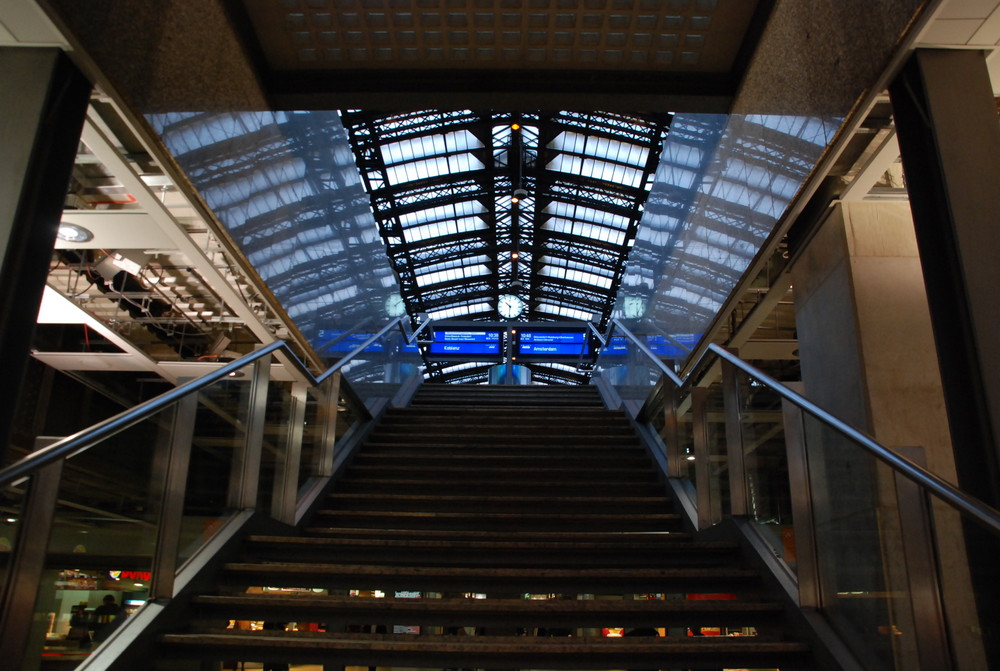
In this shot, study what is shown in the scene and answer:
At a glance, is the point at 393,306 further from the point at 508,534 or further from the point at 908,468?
the point at 908,468

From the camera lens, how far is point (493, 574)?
3520mm

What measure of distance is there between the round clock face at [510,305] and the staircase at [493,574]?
19.9 meters

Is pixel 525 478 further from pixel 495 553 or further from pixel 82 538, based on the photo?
pixel 82 538

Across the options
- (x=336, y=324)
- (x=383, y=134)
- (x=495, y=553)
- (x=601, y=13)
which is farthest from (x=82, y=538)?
(x=383, y=134)

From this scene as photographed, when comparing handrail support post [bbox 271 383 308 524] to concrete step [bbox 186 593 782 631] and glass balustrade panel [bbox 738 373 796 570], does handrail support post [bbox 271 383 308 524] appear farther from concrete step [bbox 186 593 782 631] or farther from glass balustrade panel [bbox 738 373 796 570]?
glass balustrade panel [bbox 738 373 796 570]

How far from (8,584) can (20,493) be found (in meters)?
0.25

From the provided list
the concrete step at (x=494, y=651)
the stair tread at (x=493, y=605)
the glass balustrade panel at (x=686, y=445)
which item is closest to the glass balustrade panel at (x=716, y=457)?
the glass balustrade panel at (x=686, y=445)

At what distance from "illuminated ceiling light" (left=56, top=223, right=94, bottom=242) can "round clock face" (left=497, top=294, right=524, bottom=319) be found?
21.5m

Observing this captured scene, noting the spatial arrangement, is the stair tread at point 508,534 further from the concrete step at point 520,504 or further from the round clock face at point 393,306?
the round clock face at point 393,306

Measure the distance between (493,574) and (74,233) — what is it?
10.9ft

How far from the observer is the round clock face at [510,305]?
87.0 feet

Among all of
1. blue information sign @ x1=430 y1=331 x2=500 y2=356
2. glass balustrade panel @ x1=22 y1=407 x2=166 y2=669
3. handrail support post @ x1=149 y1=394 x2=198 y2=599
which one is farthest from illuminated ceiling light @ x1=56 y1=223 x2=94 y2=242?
blue information sign @ x1=430 y1=331 x2=500 y2=356

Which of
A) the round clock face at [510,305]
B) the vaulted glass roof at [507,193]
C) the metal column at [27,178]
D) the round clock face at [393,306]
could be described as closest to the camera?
the metal column at [27,178]

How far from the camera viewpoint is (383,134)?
53.9ft
